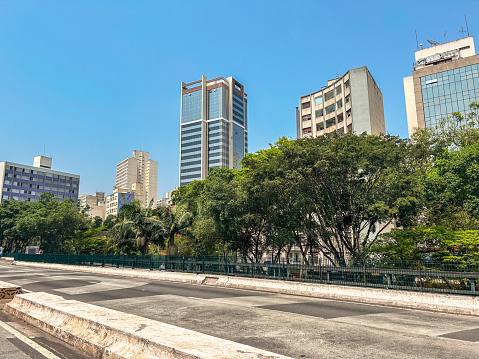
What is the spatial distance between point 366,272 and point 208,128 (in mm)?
149322

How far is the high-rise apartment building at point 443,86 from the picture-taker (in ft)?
211

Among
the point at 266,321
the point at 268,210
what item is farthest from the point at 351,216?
the point at 266,321

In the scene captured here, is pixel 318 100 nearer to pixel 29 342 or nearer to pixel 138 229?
pixel 138 229

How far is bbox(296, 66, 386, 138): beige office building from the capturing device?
55.3 meters

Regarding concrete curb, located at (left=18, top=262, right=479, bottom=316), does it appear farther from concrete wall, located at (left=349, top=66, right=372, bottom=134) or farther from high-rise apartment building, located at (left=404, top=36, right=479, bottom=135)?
high-rise apartment building, located at (left=404, top=36, right=479, bottom=135)

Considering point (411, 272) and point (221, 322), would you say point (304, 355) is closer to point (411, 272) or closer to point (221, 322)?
point (221, 322)

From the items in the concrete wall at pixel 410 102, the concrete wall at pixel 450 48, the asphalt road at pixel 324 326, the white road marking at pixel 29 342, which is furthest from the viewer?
the concrete wall at pixel 450 48

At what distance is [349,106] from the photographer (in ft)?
196

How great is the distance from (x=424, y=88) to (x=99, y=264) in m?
66.5

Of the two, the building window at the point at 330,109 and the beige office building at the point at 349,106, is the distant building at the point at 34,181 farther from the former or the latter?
the building window at the point at 330,109

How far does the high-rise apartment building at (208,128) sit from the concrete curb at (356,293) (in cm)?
13234

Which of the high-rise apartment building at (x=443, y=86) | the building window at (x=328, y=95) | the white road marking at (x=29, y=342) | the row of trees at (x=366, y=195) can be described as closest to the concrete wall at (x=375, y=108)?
the high-rise apartment building at (x=443, y=86)

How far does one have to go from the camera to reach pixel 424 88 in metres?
69.1

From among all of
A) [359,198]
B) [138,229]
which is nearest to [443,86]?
[359,198]
